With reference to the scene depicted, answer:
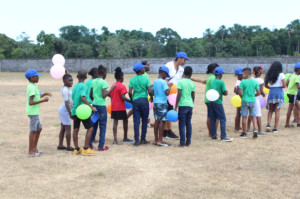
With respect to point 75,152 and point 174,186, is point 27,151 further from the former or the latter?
point 174,186

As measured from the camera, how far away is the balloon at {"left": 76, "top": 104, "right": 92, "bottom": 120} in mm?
5188

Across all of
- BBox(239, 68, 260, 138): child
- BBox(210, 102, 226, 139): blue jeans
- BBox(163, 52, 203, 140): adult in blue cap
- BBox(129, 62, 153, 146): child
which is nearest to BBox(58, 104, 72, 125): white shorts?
BBox(129, 62, 153, 146): child

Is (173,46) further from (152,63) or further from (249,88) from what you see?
(249,88)

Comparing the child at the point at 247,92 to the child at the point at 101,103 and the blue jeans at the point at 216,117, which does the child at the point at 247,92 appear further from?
the child at the point at 101,103

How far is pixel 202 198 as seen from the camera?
3.68 m

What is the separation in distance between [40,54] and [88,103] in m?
69.6

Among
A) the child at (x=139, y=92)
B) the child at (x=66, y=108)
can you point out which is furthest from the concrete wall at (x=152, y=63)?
the child at (x=66, y=108)

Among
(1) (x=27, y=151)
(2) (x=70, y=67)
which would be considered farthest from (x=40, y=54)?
(1) (x=27, y=151)

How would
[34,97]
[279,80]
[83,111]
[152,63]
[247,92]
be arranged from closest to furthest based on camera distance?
1. [83,111]
2. [34,97]
3. [247,92]
4. [279,80]
5. [152,63]

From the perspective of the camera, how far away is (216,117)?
22.0 ft

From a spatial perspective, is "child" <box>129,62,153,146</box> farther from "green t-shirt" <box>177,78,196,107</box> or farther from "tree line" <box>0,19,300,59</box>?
"tree line" <box>0,19,300,59</box>

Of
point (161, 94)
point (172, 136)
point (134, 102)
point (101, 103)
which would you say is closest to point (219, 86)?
point (161, 94)

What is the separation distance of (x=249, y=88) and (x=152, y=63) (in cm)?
3147

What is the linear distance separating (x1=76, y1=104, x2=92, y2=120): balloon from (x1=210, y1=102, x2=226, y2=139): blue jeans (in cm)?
289
